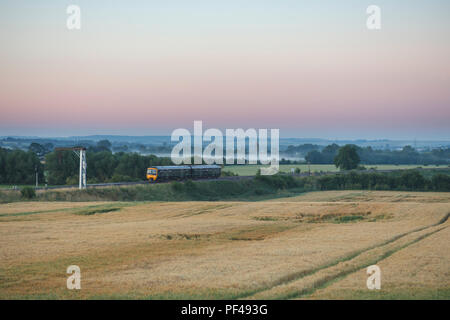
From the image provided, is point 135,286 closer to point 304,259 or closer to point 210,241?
point 304,259

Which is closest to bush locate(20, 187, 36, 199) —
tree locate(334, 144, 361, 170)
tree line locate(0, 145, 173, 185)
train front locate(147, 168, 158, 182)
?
train front locate(147, 168, 158, 182)

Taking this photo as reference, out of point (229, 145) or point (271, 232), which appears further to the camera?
point (229, 145)

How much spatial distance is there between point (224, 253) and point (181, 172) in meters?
61.2

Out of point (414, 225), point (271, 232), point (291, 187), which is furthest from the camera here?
point (291, 187)

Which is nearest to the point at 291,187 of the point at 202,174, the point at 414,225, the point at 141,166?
the point at 202,174

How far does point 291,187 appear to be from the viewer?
10512 centimetres

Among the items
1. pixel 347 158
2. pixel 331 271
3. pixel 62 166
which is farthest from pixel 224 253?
pixel 347 158

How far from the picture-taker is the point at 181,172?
89000 mm

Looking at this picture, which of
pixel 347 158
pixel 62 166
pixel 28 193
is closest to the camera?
pixel 28 193

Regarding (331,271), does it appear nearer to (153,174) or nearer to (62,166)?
(153,174)

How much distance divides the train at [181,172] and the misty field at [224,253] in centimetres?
3214
